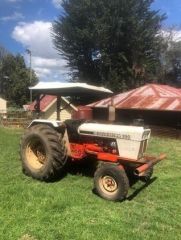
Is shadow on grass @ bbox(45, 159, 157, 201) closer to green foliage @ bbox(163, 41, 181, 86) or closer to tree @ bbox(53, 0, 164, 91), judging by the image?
tree @ bbox(53, 0, 164, 91)

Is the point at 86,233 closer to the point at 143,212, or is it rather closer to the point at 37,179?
the point at 143,212

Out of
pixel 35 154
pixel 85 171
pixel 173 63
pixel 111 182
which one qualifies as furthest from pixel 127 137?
pixel 173 63

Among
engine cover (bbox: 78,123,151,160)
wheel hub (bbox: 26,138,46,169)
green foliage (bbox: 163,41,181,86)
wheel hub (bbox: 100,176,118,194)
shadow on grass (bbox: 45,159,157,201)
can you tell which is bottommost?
shadow on grass (bbox: 45,159,157,201)

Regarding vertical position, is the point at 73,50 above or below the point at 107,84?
above

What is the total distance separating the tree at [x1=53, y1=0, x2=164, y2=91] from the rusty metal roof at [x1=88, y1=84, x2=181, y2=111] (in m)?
10.2

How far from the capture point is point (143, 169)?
7070 millimetres

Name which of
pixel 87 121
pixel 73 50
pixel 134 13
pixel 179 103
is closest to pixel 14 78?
pixel 73 50

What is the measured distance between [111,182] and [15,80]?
51.2 m

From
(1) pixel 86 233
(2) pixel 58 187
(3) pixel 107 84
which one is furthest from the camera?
(3) pixel 107 84

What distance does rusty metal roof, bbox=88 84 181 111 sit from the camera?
764 inches

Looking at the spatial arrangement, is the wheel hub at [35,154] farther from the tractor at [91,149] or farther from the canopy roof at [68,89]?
the canopy roof at [68,89]

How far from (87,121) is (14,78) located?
165 feet

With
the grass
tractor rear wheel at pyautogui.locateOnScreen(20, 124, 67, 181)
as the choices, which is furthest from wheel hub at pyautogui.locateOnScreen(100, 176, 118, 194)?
tractor rear wheel at pyautogui.locateOnScreen(20, 124, 67, 181)

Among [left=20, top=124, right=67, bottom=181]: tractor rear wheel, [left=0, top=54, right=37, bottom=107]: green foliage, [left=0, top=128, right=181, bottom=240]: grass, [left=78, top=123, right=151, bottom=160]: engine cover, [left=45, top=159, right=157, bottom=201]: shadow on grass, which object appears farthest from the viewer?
[left=0, top=54, right=37, bottom=107]: green foliage
